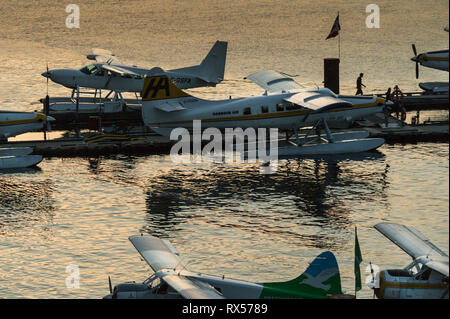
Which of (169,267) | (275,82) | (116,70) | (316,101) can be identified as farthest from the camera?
(116,70)

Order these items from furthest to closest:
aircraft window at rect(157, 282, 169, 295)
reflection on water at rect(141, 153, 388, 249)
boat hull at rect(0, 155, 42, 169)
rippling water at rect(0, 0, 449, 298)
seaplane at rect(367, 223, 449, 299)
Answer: boat hull at rect(0, 155, 42, 169), reflection on water at rect(141, 153, 388, 249), rippling water at rect(0, 0, 449, 298), seaplane at rect(367, 223, 449, 299), aircraft window at rect(157, 282, 169, 295)

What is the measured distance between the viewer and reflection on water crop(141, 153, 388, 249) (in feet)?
143

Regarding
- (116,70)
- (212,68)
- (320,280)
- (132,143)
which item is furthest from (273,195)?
(212,68)

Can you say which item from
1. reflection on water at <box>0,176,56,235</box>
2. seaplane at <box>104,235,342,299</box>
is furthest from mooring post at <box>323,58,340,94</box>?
seaplane at <box>104,235,342,299</box>

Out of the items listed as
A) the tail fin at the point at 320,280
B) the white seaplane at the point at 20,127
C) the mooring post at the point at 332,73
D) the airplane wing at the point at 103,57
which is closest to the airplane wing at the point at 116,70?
the airplane wing at the point at 103,57

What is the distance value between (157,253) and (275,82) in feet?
110

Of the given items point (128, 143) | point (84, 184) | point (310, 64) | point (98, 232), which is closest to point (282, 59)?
point (310, 64)

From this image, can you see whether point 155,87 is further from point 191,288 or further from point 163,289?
point 191,288

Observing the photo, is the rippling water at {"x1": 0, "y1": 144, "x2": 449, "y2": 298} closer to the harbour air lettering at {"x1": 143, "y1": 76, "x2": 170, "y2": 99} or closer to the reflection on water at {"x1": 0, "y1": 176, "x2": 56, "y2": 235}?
the reflection on water at {"x1": 0, "y1": 176, "x2": 56, "y2": 235}

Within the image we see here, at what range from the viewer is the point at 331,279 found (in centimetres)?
2795

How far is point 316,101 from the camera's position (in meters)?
53.9

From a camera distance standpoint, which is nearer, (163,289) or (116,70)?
(163,289)

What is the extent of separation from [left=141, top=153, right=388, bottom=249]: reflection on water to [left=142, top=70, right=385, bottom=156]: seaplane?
1.04 meters
